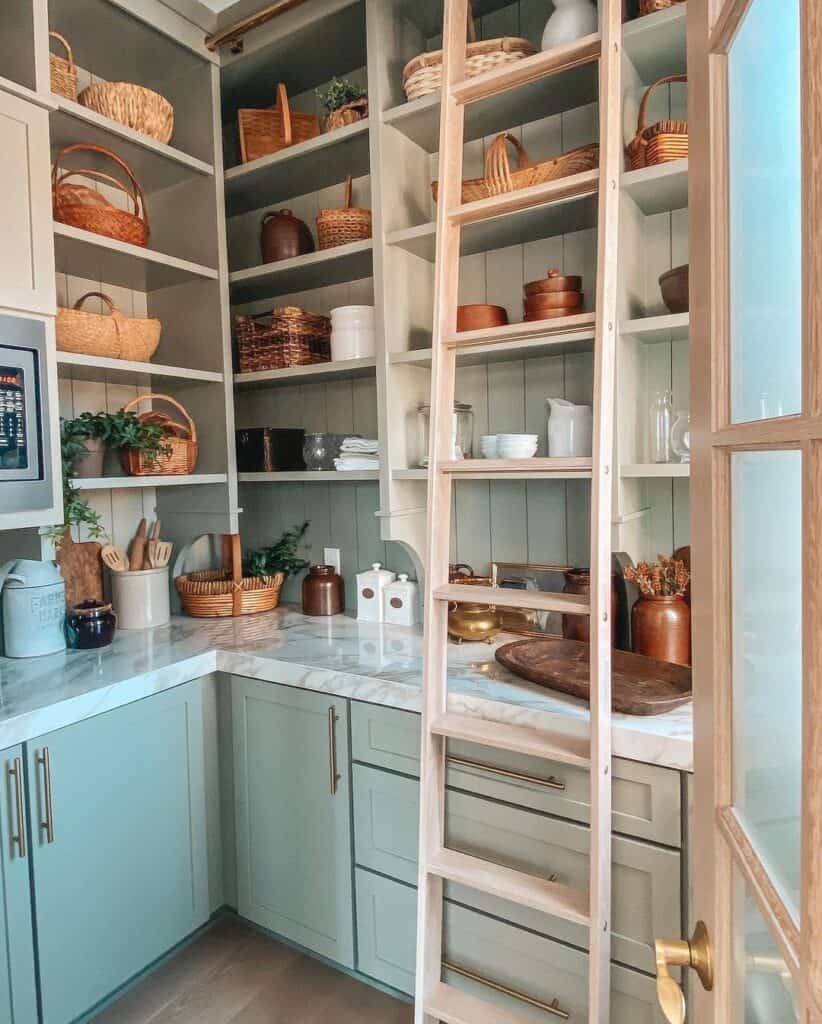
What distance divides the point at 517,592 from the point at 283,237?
1544 mm

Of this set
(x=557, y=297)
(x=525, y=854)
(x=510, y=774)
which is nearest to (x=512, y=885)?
(x=525, y=854)

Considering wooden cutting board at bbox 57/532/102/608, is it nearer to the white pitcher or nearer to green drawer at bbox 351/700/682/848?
green drawer at bbox 351/700/682/848

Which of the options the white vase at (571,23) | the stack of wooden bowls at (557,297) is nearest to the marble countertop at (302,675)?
the stack of wooden bowls at (557,297)

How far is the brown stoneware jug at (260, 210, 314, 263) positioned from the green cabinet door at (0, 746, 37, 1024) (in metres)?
1.68

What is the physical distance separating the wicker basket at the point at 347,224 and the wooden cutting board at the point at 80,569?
1.30 m

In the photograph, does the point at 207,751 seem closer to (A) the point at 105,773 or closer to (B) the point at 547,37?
(A) the point at 105,773

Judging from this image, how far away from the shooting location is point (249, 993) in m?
1.94

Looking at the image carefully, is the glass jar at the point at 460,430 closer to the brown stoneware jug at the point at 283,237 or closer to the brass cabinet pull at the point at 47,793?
the brown stoneware jug at the point at 283,237

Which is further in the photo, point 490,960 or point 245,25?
point 245,25

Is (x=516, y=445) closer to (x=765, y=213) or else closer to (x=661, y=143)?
(x=661, y=143)

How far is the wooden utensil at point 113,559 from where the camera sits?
2.41 metres

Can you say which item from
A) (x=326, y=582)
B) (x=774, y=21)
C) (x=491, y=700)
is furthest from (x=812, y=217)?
(x=326, y=582)

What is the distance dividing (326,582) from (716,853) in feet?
6.35

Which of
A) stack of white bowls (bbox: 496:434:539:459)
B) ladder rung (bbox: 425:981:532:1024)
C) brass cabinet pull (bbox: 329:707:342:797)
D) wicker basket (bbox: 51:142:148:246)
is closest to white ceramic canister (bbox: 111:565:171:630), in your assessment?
brass cabinet pull (bbox: 329:707:342:797)
